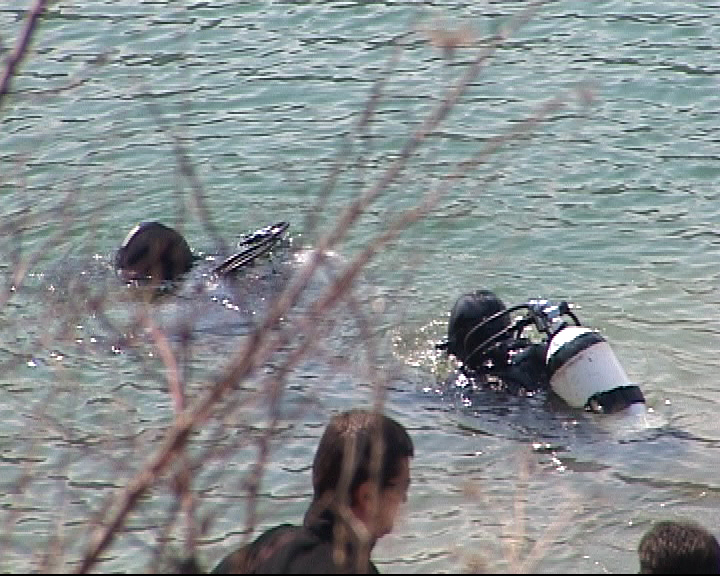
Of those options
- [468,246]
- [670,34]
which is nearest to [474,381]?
[468,246]

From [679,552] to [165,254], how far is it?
488 centimetres

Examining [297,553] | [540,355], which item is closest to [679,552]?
[297,553]

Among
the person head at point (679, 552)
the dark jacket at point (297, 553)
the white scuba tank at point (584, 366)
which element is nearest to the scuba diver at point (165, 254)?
the white scuba tank at point (584, 366)

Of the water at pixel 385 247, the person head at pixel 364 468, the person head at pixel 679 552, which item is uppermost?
the person head at pixel 364 468

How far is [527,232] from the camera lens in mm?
9414

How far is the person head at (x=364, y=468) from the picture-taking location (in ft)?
12.8

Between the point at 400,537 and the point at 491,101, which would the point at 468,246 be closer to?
the point at 491,101

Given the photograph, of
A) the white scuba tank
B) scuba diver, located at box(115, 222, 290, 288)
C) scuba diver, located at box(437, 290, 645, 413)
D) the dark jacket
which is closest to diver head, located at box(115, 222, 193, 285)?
scuba diver, located at box(115, 222, 290, 288)

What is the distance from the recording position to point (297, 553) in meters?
3.65

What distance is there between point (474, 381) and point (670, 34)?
553 cm

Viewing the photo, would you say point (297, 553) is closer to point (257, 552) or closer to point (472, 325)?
point (257, 552)

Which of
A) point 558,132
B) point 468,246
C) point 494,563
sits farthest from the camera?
point 558,132

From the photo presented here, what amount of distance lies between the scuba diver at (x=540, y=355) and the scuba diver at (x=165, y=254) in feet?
5.08

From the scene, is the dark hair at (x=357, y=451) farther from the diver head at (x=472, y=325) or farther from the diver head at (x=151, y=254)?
the diver head at (x=151, y=254)
